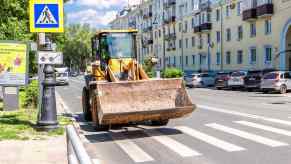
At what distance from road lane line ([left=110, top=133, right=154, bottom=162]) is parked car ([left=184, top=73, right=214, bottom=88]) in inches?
1319

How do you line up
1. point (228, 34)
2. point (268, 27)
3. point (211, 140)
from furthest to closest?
point (228, 34) < point (268, 27) < point (211, 140)

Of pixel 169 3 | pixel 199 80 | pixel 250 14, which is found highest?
pixel 169 3

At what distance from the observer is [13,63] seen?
57.5 feet

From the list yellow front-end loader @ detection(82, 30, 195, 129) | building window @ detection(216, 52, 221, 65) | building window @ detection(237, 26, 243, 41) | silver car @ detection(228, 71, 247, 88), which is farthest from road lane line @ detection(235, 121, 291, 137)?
building window @ detection(216, 52, 221, 65)

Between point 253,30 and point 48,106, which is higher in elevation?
point 253,30

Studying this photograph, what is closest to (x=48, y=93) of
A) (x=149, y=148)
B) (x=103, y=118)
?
(x=103, y=118)

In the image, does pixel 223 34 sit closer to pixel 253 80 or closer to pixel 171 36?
pixel 253 80

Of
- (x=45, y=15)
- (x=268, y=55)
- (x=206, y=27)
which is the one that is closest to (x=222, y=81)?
(x=268, y=55)

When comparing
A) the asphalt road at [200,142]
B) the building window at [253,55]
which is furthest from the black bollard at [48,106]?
the building window at [253,55]

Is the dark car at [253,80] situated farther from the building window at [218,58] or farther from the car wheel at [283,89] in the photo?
the building window at [218,58]

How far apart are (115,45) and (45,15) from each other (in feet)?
12.0

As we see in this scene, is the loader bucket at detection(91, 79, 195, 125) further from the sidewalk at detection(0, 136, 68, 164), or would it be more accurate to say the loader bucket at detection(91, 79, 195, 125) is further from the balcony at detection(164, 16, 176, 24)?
the balcony at detection(164, 16, 176, 24)

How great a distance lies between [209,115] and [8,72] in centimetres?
780

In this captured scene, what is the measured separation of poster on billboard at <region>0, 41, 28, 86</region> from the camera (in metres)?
17.3
